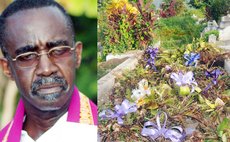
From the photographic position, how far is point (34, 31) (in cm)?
367

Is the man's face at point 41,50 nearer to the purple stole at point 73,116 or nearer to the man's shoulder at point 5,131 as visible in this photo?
the purple stole at point 73,116

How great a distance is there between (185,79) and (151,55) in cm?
35

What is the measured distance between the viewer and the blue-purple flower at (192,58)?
384 centimetres

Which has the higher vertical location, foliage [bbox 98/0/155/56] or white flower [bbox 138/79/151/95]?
Answer: foliage [bbox 98/0/155/56]

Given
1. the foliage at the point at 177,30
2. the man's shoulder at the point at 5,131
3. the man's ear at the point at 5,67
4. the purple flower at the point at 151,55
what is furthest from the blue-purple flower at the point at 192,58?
the man's shoulder at the point at 5,131

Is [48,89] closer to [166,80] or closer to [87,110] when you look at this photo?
[87,110]

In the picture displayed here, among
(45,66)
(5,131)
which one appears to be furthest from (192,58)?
(5,131)

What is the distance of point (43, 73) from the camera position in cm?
365

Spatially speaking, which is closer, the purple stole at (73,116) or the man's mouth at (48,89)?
the man's mouth at (48,89)

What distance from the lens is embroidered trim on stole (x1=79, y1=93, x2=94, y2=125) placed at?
3.86 meters

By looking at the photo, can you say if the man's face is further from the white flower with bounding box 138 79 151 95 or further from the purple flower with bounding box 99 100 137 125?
the white flower with bounding box 138 79 151 95

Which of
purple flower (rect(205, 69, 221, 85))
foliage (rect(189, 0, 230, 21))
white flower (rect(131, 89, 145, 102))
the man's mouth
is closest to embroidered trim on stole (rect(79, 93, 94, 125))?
the man's mouth

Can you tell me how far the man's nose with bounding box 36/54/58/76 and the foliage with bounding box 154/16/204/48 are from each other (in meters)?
0.93

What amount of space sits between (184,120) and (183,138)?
0.15 metres
